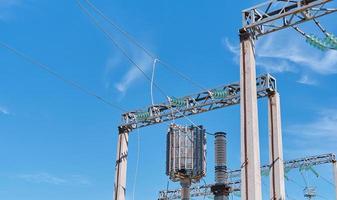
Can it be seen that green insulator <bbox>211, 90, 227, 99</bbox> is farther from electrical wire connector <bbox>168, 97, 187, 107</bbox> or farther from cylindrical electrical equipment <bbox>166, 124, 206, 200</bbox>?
cylindrical electrical equipment <bbox>166, 124, 206, 200</bbox>

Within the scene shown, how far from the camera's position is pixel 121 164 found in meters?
29.1

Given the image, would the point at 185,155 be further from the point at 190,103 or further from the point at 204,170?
the point at 190,103

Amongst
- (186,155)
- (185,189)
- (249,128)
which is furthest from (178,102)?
(249,128)

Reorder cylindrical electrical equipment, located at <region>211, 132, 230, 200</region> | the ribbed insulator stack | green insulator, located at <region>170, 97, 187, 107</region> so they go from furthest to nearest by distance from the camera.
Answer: green insulator, located at <region>170, 97, 187, 107</region> → the ribbed insulator stack → cylindrical electrical equipment, located at <region>211, 132, 230, 200</region>

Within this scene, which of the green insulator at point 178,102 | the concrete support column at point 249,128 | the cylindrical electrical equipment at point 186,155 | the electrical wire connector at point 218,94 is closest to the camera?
the concrete support column at point 249,128

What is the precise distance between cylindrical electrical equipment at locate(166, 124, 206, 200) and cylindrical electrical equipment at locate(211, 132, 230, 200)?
2.26 feet

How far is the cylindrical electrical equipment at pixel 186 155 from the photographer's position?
66.9ft

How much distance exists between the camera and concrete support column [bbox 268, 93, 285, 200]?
77.1ft

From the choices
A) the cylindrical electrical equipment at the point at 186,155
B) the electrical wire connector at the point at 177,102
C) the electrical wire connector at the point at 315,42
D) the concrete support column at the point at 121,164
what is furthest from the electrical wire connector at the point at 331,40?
the concrete support column at the point at 121,164

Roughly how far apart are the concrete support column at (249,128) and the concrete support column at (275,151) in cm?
767

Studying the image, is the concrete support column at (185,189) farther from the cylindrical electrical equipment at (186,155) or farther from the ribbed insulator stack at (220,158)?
the ribbed insulator stack at (220,158)

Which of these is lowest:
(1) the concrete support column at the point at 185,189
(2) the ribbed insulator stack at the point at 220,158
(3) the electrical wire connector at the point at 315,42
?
(1) the concrete support column at the point at 185,189

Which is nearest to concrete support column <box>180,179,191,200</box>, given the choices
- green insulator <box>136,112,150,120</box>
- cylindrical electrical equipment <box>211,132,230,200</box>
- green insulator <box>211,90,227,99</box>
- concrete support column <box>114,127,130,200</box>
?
cylindrical electrical equipment <box>211,132,230,200</box>

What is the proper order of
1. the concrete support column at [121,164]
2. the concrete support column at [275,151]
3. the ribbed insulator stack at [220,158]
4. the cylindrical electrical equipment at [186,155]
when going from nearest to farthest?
the ribbed insulator stack at [220,158] < the cylindrical electrical equipment at [186,155] < the concrete support column at [275,151] < the concrete support column at [121,164]
